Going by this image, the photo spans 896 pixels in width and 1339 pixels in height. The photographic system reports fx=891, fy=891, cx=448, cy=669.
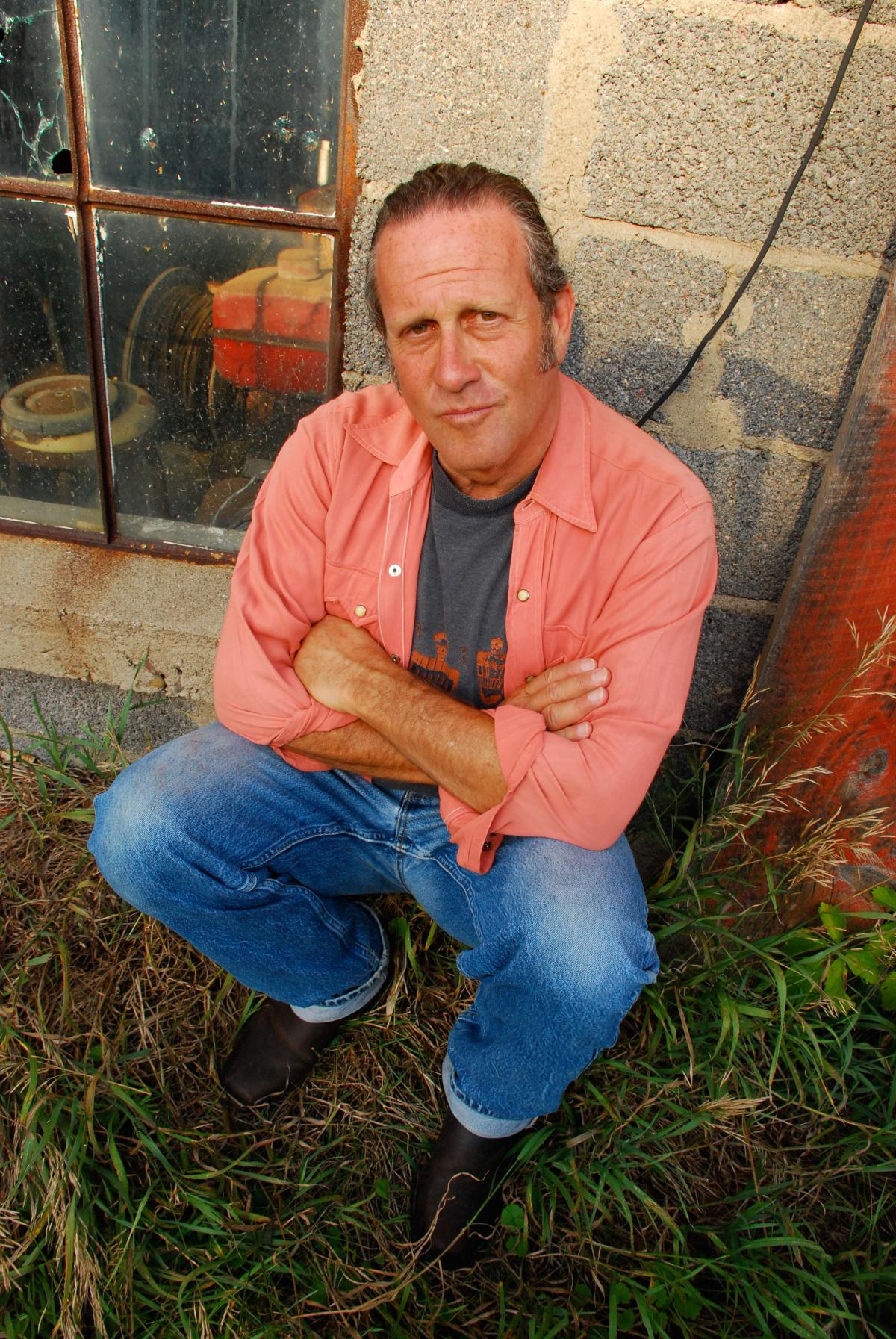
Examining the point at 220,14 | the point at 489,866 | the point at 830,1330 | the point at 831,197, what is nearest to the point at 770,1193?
the point at 830,1330

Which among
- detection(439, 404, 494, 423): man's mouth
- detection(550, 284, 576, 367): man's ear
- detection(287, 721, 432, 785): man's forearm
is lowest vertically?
detection(287, 721, 432, 785): man's forearm

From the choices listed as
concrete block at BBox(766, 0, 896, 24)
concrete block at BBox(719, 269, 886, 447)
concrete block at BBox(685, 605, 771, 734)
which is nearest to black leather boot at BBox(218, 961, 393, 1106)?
concrete block at BBox(685, 605, 771, 734)

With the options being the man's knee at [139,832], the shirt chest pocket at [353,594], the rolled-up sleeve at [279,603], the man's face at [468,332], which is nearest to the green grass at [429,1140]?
the man's knee at [139,832]

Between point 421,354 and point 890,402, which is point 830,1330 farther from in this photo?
point 421,354

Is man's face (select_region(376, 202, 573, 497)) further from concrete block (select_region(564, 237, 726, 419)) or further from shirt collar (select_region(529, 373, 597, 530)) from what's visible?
concrete block (select_region(564, 237, 726, 419))

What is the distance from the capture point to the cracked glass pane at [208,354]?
2.25 metres

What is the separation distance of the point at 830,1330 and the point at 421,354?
1.96m

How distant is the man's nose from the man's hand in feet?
1.82

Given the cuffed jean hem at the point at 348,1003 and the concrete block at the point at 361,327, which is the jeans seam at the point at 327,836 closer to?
the cuffed jean hem at the point at 348,1003

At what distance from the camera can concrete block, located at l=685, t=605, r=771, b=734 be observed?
2.23 m

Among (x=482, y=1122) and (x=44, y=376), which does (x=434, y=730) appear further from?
(x=44, y=376)

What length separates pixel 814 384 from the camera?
1985mm

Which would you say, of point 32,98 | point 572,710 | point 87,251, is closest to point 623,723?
point 572,710

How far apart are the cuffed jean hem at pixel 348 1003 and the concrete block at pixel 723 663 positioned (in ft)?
3.27
